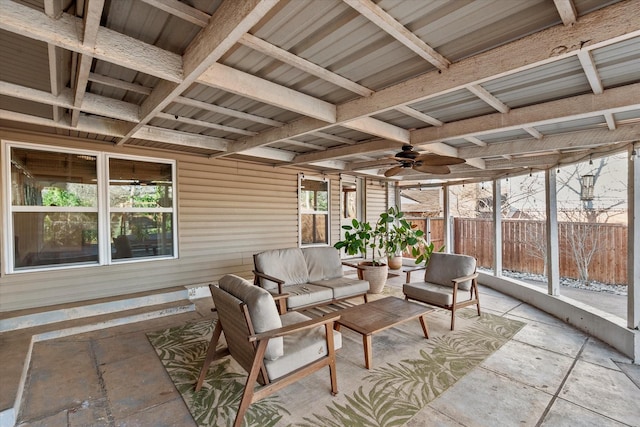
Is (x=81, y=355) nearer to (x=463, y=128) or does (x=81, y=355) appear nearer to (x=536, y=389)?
(x=536, y=389)

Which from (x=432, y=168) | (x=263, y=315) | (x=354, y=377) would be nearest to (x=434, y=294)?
(x=432, y=168)

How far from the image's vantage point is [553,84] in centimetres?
235

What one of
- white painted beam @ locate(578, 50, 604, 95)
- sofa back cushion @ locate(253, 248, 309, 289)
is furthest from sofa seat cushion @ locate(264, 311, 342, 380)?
white painted beam @ locate(578, 50, 604, 95)

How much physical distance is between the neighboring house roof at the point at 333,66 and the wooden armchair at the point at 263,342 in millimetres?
1625

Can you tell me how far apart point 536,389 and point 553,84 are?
2644 millimetres

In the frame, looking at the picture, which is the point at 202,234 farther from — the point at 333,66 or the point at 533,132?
the point at 533,132

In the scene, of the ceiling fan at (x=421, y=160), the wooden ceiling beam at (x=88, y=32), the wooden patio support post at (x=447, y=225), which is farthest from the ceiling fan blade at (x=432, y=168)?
the wooden patio support post at (x=447, y=225)

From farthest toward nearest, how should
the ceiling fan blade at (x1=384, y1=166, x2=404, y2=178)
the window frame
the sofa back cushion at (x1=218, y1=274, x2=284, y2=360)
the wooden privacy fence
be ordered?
the window frame → the wooden privacy fence → the ceiling fan blade at (x1=384, y1=166, x2=404, y2=178) → the sofa back cushion at (x1=218, y1=274, x2=284, y2=360)

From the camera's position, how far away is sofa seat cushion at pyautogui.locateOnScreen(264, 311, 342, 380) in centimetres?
218

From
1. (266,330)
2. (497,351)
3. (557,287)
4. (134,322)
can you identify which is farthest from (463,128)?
(134,322)

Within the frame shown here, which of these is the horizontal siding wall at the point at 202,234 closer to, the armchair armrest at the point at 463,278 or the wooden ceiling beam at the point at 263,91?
the wooden ceiling beam at the point at 263,91

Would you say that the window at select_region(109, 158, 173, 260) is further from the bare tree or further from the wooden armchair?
the bare tree

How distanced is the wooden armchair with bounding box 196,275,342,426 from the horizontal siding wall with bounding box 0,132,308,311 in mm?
2864

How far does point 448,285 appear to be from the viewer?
4465 mm
